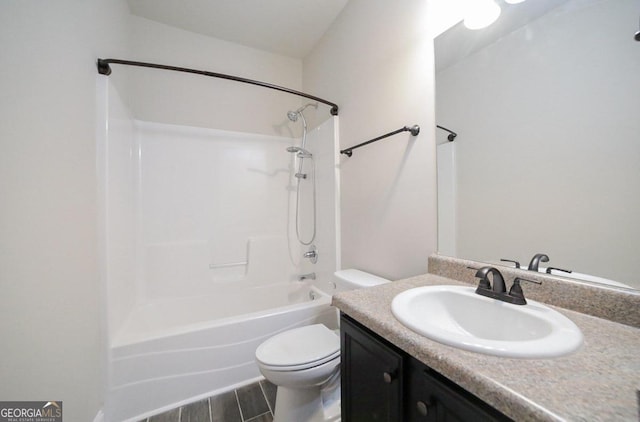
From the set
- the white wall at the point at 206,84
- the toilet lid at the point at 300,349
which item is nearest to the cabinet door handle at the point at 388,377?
the toilet lid at the point at 300,349

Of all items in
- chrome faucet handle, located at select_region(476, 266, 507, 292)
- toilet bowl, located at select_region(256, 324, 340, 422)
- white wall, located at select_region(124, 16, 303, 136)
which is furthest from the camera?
white wall, located at select_region(124, 16, 303, 136)

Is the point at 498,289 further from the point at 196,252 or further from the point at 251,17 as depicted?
the point at 251,17

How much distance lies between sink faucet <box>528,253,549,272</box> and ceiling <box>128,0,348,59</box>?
2035 mm

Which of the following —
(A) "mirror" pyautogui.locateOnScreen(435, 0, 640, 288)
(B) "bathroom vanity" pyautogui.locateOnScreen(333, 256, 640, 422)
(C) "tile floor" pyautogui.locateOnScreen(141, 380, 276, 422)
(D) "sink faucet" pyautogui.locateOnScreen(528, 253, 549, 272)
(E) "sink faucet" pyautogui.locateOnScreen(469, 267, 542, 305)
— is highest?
(A) "mirror" pyautogui.locateOnScreen(435, 0, 640, 288)

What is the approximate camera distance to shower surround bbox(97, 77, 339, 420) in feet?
4.04

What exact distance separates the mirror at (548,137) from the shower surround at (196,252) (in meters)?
0.97

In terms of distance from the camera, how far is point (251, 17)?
1.80m

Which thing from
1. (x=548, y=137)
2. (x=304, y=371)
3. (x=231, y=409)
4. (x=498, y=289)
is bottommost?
(x=231, y=409)

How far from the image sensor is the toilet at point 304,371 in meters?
0.98

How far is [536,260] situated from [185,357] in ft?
5.87

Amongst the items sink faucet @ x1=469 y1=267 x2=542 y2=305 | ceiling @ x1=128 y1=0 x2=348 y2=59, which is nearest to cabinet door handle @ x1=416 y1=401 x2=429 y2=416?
sink faucet @ x1=469 y1=267 x2=542 y2=305

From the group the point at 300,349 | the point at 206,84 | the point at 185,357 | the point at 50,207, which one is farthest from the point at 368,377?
the point at 206,84

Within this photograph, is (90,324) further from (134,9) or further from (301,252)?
(134,9)

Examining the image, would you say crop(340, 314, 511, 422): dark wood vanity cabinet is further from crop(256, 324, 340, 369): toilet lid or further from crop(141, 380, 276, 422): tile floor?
crop(141, 380, 276, 422): tile floor
